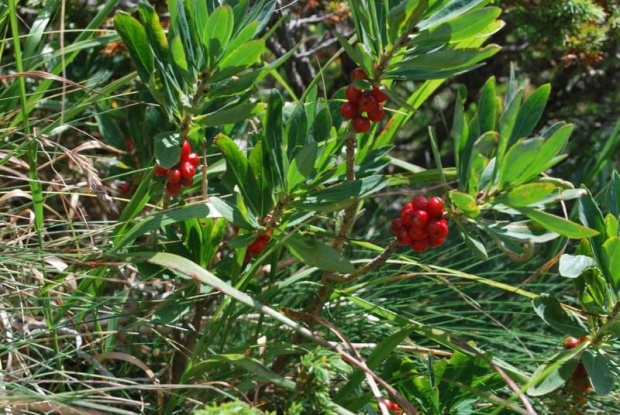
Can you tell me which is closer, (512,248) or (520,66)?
(512,248)

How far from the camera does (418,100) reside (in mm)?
1658

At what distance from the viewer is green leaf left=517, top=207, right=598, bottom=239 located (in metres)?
1.19

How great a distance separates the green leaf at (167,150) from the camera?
1375mm

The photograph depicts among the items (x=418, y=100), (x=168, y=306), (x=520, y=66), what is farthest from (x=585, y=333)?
(x=520, y=66)

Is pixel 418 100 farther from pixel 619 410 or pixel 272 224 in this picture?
pixel 619 410

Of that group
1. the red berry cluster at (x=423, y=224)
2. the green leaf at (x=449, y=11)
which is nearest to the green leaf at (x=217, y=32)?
the green leaf at (x=449, y=11)

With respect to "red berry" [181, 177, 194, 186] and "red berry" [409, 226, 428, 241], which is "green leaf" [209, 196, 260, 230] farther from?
"red berry" [409, 226, 428, 241]

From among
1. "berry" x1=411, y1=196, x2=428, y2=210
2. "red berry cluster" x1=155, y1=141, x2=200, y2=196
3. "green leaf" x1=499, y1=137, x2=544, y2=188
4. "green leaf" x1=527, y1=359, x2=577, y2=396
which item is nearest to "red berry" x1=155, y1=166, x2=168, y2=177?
"red berry cluster" x1=155, y1=141, x2=200, y2=196

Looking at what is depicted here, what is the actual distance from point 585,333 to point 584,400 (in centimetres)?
15

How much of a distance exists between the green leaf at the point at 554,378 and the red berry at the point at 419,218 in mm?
321

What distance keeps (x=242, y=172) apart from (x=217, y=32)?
244 mm

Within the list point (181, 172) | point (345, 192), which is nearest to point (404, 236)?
point (345, 192)

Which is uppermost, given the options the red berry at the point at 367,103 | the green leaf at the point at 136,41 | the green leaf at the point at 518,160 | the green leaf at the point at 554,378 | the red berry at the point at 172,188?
the green leaf at the point at 136,41

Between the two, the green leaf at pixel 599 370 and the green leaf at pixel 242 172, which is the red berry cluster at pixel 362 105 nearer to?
the green leaf at pixel 242 172
